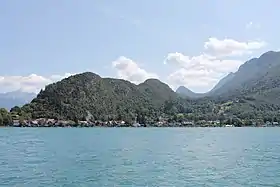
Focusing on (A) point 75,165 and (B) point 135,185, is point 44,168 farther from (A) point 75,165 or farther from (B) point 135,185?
(B) point 135,185

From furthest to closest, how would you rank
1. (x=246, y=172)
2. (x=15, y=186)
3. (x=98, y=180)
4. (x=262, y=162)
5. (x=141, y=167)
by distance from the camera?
(x=262, y=162), (x=141, y=167), (x=246, y=172), (x=98, y=180), (x=15, y=186)

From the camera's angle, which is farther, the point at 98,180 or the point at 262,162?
the point at 262,162

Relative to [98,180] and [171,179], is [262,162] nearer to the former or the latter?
[171,179]

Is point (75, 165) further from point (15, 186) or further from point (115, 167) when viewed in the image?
point (15, 186)

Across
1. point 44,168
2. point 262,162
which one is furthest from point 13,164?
point 262,162

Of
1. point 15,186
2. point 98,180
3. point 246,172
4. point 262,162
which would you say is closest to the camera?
A: point 15,186

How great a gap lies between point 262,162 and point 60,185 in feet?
103

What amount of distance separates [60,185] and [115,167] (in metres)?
13.1

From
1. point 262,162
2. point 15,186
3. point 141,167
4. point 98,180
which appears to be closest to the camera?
point 15,186

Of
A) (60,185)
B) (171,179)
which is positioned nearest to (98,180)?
(60,185)

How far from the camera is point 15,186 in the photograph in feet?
122

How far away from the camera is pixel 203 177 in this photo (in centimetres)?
4291

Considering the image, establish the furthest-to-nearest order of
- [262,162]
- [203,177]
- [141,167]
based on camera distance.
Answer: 1. [262,162]
2. [141,167]
3. [203,177]

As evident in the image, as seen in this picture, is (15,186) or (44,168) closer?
(15,186)
